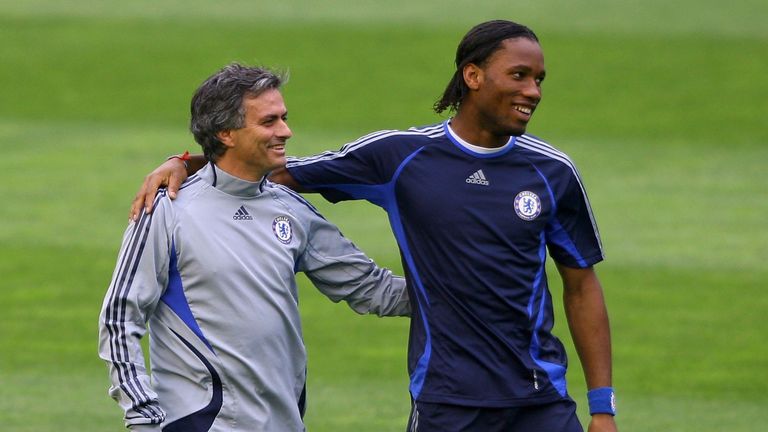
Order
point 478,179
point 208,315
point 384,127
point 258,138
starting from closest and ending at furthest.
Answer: point 208,315 < point 258,138 < point 478,179 < point 384,127

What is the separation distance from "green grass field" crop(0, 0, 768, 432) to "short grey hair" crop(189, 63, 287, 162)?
14.5 inches

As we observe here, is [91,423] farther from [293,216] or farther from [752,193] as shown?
[752,193]

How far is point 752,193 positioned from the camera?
1692 cm

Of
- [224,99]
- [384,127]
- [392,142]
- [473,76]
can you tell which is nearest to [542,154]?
[473,76]

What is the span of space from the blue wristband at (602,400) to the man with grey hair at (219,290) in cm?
104

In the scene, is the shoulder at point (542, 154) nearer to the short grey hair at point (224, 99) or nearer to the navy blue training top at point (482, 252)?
the navy blue training top at point (482, 252)

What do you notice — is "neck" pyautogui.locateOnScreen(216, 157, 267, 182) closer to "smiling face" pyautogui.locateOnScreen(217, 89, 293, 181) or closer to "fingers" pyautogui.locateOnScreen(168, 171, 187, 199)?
"smiling face" pyautogui.locateOnScreen(217, 89, 293, 181)

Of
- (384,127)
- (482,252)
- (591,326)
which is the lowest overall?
(384,127)

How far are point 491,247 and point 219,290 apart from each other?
937 mm

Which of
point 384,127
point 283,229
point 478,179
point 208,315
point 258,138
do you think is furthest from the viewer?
point 384,127

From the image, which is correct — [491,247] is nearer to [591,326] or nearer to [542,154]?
[542,154]

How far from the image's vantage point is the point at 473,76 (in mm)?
5102

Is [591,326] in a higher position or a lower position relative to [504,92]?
lower

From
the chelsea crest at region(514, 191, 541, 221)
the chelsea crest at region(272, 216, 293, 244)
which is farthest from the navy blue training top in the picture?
the chelsea crest at region(272, 216, 293, 244)
